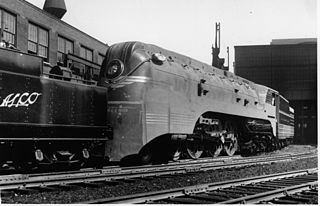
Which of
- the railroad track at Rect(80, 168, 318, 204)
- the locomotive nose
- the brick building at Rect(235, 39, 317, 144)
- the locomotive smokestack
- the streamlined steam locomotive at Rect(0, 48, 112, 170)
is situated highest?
the locomotive smokestack

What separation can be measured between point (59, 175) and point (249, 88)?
11.2 m

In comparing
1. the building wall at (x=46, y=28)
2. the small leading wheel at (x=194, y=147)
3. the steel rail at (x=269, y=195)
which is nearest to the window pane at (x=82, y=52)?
the building wall at (x=46, y=28)

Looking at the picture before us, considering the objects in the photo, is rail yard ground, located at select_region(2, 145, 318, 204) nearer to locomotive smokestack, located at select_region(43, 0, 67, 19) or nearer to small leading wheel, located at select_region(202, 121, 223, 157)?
small leading wheel, located at select_region(202, 121, 223, 157)

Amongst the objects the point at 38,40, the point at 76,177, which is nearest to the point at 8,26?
the point at 38,40

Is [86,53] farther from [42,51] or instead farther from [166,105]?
[166,105]

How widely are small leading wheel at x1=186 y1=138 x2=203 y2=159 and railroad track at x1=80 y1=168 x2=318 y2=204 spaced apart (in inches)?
185

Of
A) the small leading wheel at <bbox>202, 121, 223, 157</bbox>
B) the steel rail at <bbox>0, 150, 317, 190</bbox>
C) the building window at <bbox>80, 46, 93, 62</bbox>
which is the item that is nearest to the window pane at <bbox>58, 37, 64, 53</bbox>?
the building window at <bbox>80, 46, 93, 62</bbox>

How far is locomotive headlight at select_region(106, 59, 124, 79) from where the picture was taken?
10.3 metres

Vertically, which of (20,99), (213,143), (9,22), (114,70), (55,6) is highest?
(55,6)

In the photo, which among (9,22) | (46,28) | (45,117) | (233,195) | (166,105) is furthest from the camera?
(46,28)

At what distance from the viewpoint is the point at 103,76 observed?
413 inches

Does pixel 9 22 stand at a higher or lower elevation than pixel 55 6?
lower

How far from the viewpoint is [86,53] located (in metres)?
25.2

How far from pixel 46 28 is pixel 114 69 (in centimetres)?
1208
